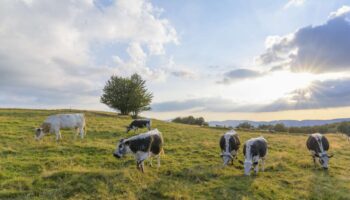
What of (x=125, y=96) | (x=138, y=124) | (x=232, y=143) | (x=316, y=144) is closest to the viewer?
(x=232, y=143)

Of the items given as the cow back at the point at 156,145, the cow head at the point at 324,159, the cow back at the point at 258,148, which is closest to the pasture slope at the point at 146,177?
the cow head at the point at 324,159

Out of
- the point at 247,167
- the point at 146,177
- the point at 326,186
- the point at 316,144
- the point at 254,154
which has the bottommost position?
the point at 326,186

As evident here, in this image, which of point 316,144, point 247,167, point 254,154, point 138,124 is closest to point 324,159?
point 316,144

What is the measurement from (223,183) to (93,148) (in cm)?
887

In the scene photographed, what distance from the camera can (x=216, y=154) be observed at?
2133 cm

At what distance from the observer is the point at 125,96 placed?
192 feet

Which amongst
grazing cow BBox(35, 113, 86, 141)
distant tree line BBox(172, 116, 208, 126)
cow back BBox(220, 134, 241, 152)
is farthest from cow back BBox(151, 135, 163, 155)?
distant tree line BBox(172, 116, 208, 126)

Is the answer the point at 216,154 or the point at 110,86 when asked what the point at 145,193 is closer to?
the point at 216,154

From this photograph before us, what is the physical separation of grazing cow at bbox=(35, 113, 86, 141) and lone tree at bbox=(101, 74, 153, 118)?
1271 inches

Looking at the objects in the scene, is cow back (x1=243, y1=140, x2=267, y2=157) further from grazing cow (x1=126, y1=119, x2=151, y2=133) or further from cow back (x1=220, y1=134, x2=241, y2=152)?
grazing cow (x1=126, y1=119, x2=151, y2=133)

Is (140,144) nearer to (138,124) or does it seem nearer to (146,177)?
(146,177)

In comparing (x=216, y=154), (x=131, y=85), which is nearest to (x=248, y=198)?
(x=216, y=154)

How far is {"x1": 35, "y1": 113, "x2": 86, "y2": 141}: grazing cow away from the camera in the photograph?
74.8 feet

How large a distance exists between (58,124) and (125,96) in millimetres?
34914
